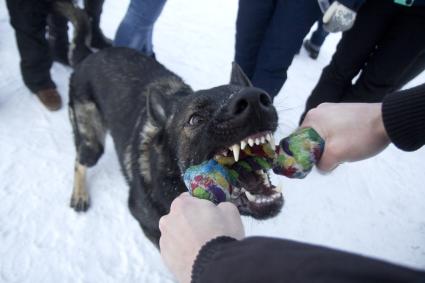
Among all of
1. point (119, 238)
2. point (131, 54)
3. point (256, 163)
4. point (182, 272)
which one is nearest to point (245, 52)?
point (131, 54)

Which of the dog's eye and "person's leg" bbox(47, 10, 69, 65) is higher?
the dog's eye

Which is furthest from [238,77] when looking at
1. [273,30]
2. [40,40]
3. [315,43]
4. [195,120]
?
[315,43]

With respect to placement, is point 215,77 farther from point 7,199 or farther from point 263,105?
point 263,105

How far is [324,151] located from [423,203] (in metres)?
2.68

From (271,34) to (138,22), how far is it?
1.37 metres

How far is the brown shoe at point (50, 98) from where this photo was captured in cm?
340

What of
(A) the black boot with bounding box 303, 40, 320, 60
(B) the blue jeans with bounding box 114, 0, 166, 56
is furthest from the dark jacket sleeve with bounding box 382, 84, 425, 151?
(A) the black boot with bounding box 303, 40, 320, 60

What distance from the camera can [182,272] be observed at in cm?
104

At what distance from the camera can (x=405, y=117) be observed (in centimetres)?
135

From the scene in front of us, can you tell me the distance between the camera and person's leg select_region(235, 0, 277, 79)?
2771 mm

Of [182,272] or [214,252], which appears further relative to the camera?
[182,272]

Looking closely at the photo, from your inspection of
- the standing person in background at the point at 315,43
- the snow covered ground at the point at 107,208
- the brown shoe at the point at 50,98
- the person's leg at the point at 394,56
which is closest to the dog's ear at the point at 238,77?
the snow covered ground at the point at 107,208

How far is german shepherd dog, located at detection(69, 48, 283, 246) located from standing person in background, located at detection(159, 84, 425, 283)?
0.31 m

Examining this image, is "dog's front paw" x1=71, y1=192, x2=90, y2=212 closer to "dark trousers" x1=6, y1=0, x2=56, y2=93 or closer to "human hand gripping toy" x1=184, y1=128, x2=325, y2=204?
"dark trousers" x1=6, y1=0, x2=56, y2=93
